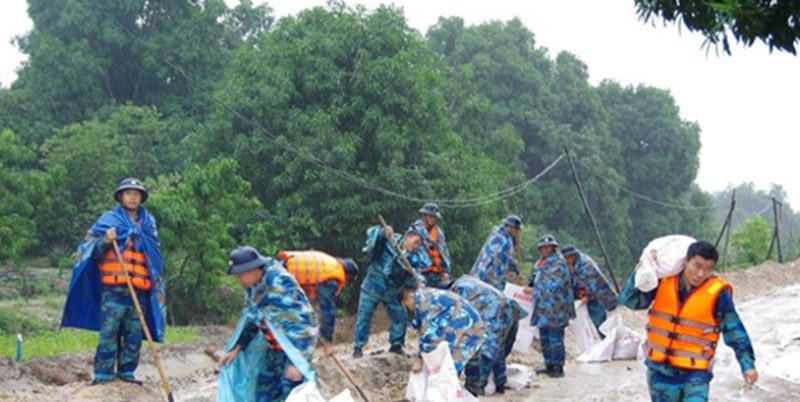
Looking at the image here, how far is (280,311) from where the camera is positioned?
7.09 m

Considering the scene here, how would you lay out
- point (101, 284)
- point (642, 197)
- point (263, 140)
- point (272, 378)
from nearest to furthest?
point (272, 378) → point (101, 284) → point (263, 140) → point (642, 197)

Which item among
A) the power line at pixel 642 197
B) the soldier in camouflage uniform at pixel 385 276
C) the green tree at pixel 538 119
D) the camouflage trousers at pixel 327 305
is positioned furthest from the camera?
the green tree at pixel 538 119

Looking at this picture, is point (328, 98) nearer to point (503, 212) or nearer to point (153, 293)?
point (503, 212)

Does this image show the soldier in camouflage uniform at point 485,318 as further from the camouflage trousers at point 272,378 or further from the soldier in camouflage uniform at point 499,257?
the camouflage trousers at point 272,378

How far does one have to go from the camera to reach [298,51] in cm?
2245

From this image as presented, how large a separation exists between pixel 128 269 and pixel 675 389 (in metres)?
4.61

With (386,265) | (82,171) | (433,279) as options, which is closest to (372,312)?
(386,265)

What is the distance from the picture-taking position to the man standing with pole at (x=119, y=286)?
8688mm

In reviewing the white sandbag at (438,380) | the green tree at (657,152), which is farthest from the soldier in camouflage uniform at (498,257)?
the green tree at (657,152)

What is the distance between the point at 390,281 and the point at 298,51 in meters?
11.9

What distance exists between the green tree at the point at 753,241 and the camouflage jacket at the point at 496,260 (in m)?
28.7

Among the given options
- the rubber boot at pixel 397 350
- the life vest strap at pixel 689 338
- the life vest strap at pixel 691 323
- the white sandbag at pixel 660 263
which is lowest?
the rubber boot at pixel 397 350

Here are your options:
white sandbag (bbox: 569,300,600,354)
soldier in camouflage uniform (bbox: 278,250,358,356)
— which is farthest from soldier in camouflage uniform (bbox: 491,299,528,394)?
white sandbag (bbox: 569,300,600,354)

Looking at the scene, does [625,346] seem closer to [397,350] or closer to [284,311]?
[397,350]
